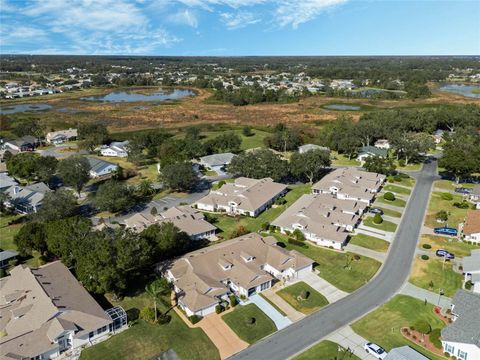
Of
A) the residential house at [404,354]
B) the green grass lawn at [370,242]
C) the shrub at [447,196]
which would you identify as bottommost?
the green grass lawn at [370,242]

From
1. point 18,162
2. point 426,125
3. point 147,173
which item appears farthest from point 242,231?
point 426,125

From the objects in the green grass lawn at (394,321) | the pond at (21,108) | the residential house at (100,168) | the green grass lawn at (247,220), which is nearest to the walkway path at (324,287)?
the green grass lawn at (394,321)

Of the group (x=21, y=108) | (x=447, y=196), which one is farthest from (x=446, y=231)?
(x=21, y=108)

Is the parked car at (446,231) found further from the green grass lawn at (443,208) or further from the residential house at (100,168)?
the residential house at (100,168)

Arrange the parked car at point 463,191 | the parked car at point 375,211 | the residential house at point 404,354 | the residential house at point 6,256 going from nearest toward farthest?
the residential house at point 404,354 → the residential house at point 6,256 → the parked car at point 375,211 → the parked car at point 463,191

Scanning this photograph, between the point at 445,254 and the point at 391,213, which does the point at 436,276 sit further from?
the point at 391,213

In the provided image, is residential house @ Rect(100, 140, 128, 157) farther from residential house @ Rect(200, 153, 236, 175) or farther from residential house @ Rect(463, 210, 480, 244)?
residential house @ Rect(463, 210, 480, 244)

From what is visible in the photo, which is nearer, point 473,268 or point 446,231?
point 473,268
